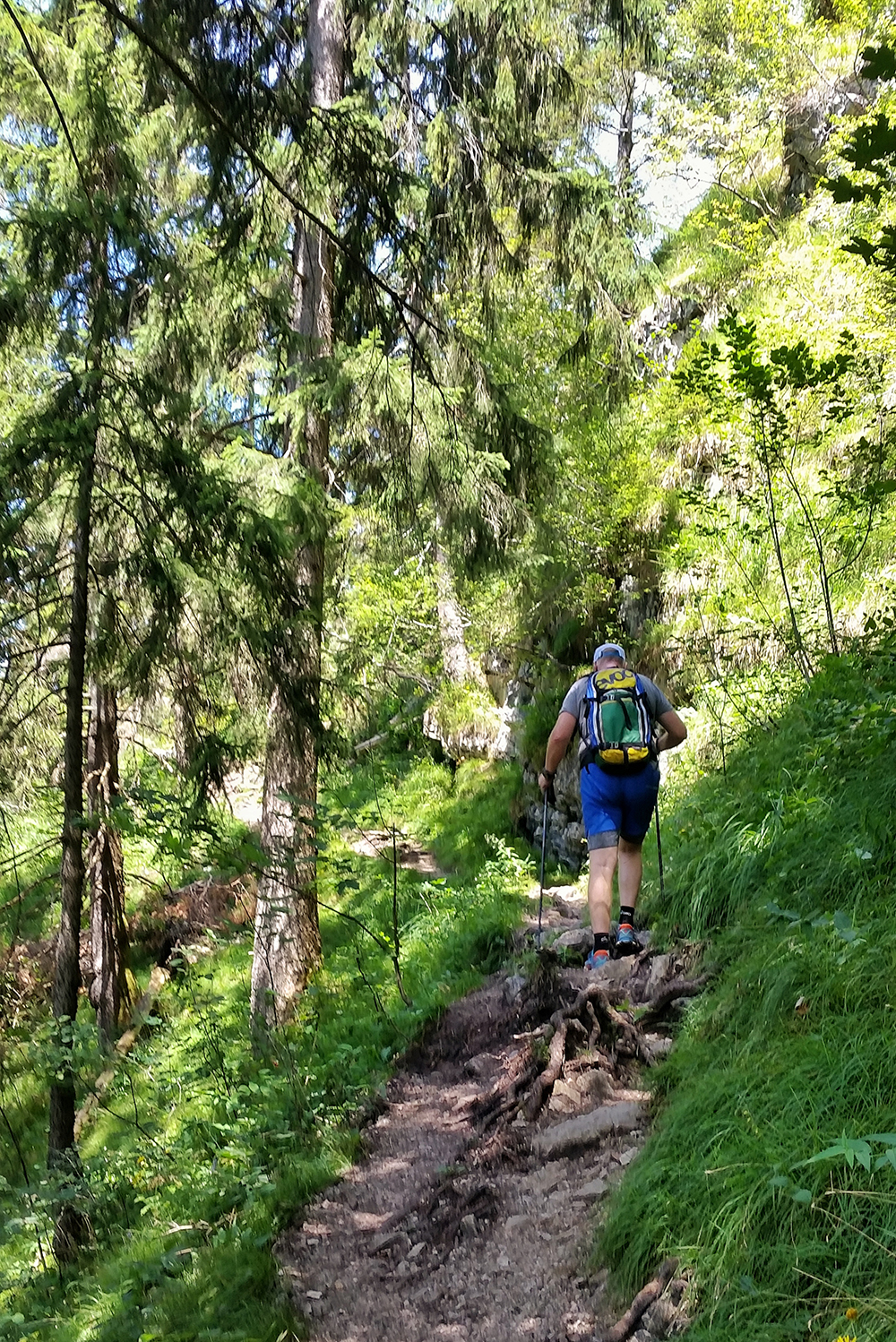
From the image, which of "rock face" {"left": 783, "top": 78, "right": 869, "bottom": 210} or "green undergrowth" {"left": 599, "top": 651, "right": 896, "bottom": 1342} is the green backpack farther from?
"rock face" {"left": 783, "top": 78, "right": 869, "bottom": 210}

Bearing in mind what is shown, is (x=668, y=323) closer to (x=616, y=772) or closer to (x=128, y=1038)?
(x=616, y=772)

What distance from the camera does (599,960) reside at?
16.6 ft

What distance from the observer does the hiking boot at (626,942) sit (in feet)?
16.7

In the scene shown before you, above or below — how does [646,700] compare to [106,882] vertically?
above

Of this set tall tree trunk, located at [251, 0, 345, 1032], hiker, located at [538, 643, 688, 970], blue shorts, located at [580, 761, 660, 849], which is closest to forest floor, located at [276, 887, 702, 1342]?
hiker, located at [538, 643, 688, 970]

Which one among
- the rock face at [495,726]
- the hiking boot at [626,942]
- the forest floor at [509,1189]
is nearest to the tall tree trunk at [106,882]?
the forest floor at [509,1189]

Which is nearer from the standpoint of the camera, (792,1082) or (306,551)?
(792,1082)

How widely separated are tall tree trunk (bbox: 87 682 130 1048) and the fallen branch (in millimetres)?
6354

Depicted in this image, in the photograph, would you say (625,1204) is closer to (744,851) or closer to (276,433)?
(744,851)

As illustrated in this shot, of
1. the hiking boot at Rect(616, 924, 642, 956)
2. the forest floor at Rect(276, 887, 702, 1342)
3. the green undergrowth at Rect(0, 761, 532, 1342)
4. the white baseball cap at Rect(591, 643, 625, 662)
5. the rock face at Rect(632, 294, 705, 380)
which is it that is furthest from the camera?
the rock face at Rect(632, 294, 705, 380)

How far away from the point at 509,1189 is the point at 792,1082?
65.3 inches

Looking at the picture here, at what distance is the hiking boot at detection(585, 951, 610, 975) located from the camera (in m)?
5.04

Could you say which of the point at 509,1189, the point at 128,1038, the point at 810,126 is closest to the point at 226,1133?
the point at 509,1189

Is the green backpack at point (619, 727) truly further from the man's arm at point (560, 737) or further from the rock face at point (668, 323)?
the rock face at point (668, 323)
